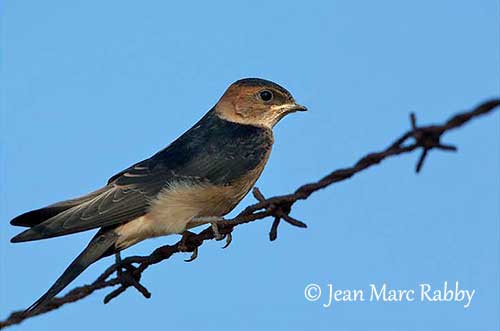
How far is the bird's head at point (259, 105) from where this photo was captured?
18.3 feet

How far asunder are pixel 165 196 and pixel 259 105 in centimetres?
118

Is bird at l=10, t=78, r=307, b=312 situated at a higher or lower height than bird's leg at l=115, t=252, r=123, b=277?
higher

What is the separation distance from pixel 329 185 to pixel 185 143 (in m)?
2.06

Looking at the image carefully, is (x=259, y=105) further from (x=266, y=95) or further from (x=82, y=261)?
(x=82, y=261)

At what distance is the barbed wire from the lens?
8.72ft

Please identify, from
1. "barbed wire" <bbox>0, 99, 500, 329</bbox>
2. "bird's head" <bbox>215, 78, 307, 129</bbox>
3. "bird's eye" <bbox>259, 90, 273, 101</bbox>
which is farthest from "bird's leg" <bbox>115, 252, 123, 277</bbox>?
"bird's eye" <bbox>259, 90, 273, 101</bbox>

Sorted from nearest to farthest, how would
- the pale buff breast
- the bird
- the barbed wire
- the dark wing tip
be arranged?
the barbed wire < the dark wing tip < the bird < the pale buff breast

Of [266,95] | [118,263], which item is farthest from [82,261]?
[266,95]

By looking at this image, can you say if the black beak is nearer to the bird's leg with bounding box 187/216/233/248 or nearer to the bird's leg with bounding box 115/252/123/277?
the bird's leg with bounding box 187/216/233/248

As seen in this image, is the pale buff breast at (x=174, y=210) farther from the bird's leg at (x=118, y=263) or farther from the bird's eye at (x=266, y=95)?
the bird's eye at (x=266, y=95)

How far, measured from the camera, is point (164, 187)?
4.75 m

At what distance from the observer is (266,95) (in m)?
5.62

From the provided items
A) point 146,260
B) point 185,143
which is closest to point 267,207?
point 146,260

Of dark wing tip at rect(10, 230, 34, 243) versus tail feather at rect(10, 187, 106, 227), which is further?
tail feather at rect(10, 187, 106, 227)
